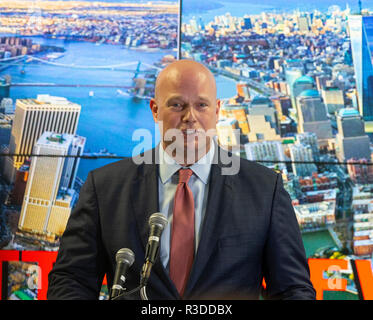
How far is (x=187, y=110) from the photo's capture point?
1.56 metres

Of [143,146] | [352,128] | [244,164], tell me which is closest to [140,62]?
[143,146]

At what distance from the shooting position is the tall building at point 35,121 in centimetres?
302

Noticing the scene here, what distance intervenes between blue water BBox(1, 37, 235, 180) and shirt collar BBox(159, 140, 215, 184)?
1350 mm

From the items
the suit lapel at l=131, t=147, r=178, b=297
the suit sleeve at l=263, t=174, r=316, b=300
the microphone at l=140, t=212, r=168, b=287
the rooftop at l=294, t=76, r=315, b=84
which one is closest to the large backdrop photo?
the rooftop at l=294, t=76, r=315, b=84

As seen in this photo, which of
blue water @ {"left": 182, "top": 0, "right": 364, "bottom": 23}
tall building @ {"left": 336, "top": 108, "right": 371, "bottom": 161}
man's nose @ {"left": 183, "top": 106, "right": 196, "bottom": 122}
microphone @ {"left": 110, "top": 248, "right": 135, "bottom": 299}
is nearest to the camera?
microphone @ {"left": 110, "top": 248, "right": 135, "bottom": 299}

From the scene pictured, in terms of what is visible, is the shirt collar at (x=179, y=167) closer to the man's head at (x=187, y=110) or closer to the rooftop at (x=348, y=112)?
the man's head at (x=187, y=110)

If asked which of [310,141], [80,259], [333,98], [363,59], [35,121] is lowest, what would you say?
[80,259]

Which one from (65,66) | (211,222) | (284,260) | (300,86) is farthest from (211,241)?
(65,66)

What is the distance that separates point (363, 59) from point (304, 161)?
734 millimetres

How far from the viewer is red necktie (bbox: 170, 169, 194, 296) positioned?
145 cm

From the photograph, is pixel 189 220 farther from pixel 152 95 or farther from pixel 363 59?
pixel 363 59

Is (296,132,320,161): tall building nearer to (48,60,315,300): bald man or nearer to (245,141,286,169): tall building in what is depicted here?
(245,141,286,169): tall building

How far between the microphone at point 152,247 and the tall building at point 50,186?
2039mm
